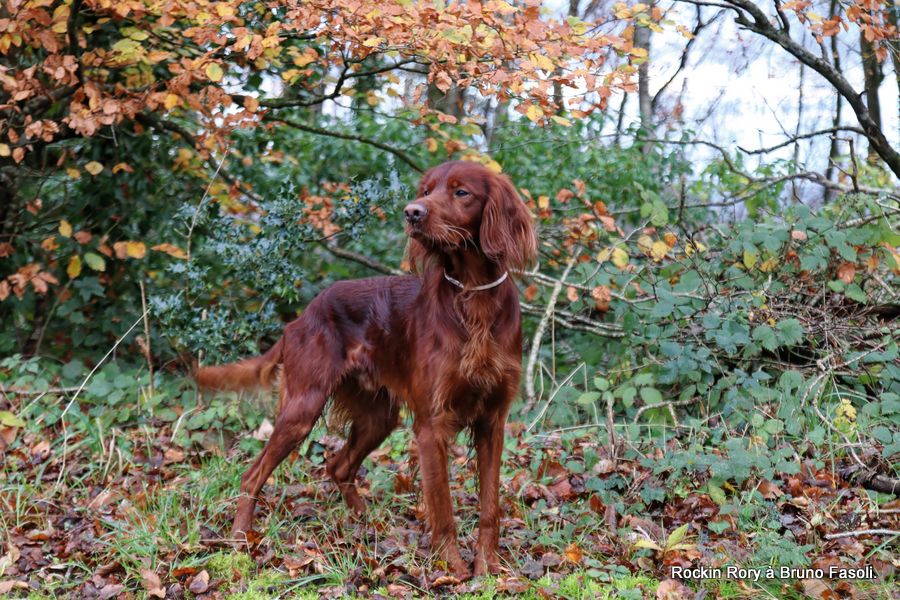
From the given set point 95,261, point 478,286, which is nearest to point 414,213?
point 478,286

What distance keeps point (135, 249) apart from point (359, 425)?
1.98 metres

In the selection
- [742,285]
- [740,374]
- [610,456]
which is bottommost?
[610,456]

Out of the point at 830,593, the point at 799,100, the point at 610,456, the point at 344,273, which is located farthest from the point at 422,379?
the point at 799,100

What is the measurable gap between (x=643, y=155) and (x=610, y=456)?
312 cm

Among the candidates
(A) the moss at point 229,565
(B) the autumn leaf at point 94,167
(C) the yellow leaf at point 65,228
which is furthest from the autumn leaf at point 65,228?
(A) the moss at point 229,565

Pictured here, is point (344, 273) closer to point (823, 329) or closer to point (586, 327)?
point (586, 327)

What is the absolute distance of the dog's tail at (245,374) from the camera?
13.0ft

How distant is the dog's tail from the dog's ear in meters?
1.29

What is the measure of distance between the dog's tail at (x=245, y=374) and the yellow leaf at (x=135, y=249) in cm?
133

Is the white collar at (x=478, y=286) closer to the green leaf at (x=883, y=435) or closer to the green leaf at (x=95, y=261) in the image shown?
the green leaf at (x=883, y=435)

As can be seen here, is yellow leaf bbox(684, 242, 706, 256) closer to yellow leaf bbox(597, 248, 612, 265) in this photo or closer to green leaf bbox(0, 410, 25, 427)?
yellow leaf bbox(597, 248, 612, 265)

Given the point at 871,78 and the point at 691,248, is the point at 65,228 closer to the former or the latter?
the point at 691,248

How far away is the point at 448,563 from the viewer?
3158mm

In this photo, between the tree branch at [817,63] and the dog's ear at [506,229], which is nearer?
the dog's ear at [506,229]
